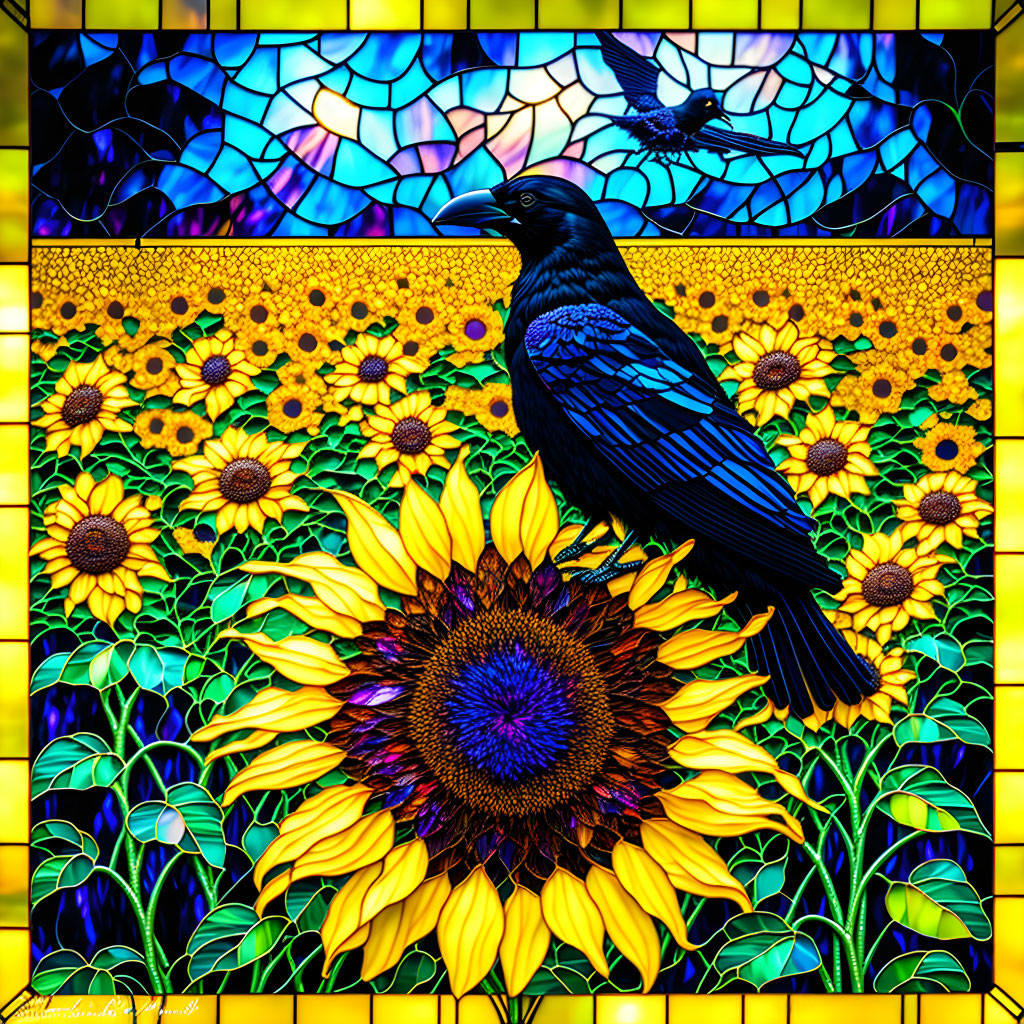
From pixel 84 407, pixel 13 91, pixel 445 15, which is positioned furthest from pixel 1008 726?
pixel 13 91

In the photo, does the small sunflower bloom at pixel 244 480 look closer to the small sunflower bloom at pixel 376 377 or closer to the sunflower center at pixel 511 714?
the small sunflower bloom at pixel 376 377

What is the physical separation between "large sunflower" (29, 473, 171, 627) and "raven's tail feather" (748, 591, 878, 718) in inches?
42.1

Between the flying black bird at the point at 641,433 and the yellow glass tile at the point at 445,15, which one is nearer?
the flying black bird at the point at 641,433

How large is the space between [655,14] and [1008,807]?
5.05 feet

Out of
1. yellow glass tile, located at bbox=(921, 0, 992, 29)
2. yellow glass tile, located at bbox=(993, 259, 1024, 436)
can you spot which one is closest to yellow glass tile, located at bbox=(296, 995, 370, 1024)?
yellow glass tile, located at bbox=(993, 259, 1024, 436)

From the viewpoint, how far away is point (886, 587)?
4.65ft

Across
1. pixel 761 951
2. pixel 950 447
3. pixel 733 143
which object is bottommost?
pixel 761 951

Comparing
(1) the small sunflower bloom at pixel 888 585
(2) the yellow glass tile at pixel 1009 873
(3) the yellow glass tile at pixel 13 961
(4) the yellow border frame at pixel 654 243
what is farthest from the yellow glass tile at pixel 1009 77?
(3) the yellow glass tile at pixel 13 961

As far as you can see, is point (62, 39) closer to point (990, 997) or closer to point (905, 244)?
point (905, 244)

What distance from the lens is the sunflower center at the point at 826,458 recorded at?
1423mm

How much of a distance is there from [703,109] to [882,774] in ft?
3.99

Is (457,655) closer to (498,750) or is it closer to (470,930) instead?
(498,750)

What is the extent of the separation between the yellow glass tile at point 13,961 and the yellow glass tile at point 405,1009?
0.57 metres

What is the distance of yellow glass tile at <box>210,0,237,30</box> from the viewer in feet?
4.80
